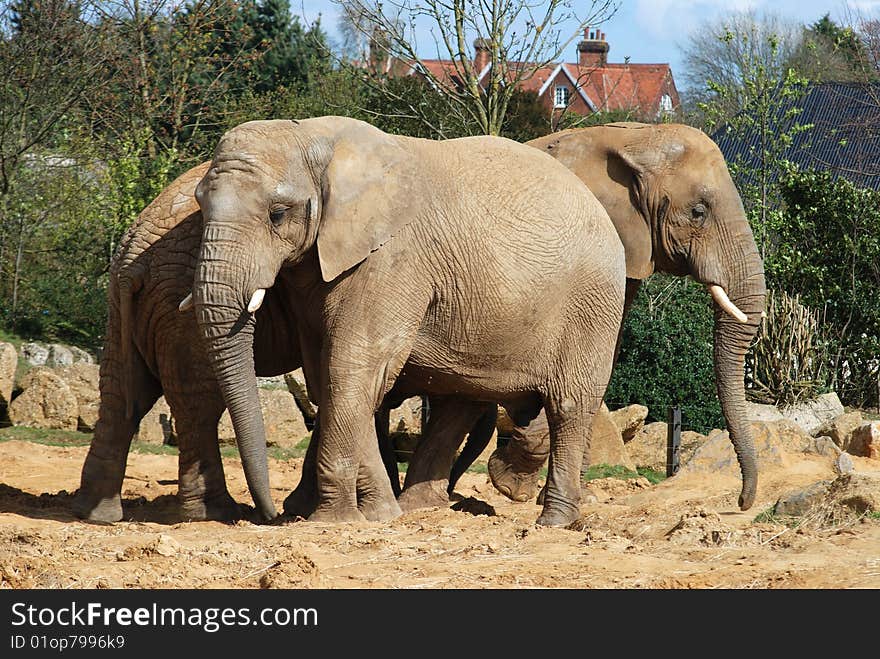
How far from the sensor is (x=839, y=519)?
26.8ft

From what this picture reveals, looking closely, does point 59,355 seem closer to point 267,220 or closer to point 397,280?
point 397,280

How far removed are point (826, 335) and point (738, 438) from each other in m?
8.03

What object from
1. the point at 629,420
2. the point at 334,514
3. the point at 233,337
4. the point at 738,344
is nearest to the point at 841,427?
the point at 629,420

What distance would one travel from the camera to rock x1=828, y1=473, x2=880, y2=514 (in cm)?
821

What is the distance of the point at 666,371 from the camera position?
1623cm

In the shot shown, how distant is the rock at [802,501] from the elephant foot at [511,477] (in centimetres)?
230

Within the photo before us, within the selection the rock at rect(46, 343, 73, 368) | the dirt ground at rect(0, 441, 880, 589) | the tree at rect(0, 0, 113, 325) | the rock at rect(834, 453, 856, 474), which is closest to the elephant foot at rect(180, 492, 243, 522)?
the dirt ground at rect(0, 441, 880, 589)

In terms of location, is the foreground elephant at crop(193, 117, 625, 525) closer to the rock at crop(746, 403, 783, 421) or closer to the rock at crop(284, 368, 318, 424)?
the rock at crop(284, 368, 318, 424)

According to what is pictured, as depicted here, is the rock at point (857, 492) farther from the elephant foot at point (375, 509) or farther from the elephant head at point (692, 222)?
the elephant foot at point (375, 509)

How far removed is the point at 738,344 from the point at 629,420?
4233mm

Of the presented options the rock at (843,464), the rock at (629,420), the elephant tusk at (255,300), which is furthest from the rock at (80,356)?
the elephant tusk at (255,300)

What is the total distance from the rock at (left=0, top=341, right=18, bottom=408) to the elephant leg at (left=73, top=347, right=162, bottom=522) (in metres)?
5.47

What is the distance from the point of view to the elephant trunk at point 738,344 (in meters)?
10.2

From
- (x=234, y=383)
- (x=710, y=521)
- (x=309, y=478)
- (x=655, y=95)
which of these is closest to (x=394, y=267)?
(x=234, y=383)
